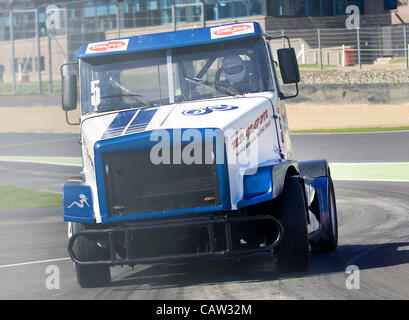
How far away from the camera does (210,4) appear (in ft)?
152

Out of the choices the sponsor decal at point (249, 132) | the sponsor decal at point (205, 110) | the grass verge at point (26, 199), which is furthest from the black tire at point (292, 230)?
the grass verge at point (26, 199)

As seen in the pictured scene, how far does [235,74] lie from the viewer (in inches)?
371

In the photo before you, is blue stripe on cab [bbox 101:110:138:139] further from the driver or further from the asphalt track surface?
the asphalt track surface

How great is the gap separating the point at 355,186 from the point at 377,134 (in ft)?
35.3

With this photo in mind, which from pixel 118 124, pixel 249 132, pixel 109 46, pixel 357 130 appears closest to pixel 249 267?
pixel 249 132

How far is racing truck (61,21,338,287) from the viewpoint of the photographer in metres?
7.98

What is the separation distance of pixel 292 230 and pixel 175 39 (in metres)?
2.63

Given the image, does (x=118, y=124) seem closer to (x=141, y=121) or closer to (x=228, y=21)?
(x=141, y=121)

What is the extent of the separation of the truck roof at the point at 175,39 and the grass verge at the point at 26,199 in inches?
309

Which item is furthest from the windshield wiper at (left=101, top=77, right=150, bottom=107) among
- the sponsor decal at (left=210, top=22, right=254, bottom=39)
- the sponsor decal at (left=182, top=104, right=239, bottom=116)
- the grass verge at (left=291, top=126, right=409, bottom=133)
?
the grass verge at (left=291, top=126, right=409, bottom=133)

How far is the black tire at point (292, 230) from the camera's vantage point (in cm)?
827

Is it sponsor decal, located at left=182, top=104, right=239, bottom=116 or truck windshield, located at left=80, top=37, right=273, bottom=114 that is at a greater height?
truck windshield, located at left=80, top=37, right=273, bottom=114

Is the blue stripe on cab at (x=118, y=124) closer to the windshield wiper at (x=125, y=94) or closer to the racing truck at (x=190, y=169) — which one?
the racing truck at (x=190, y=169)
